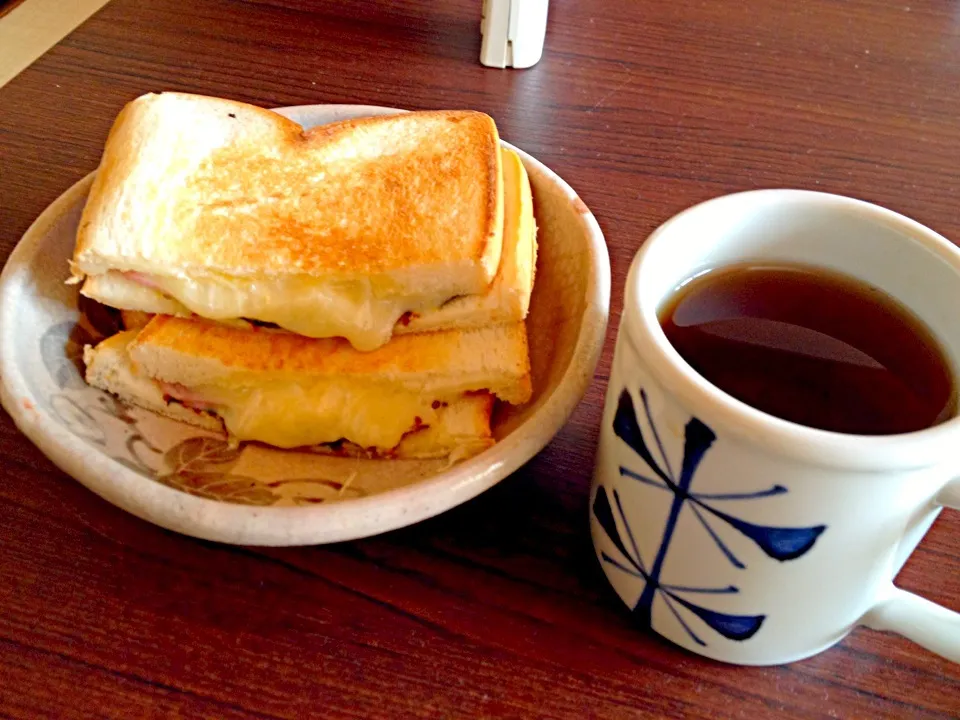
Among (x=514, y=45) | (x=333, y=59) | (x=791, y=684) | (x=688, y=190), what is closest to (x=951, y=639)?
(x=791, y=684)

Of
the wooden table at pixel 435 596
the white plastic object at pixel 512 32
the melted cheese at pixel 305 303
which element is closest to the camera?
the wooden table at pixel 435 596

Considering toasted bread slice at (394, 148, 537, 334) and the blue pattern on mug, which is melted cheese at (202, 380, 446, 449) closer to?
toasted bread slice at (394, 148, 537, 334)

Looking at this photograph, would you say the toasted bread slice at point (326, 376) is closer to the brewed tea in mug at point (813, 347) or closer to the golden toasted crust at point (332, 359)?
the golden toasted crust at point (332, 359)

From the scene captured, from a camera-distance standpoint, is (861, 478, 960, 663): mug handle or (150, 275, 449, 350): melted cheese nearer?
(861, 478, 960, 663): mug handle

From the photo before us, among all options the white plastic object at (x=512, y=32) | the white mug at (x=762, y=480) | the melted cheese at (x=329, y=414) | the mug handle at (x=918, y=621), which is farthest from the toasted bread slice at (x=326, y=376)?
the white plastic object at (x=512, y=32)

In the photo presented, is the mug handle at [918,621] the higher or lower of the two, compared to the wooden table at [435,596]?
higher

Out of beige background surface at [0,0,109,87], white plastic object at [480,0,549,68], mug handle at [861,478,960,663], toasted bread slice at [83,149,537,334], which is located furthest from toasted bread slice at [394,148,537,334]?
beige background surface at [0,0,109,87]

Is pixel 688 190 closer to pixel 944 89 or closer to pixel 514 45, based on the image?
pixel 514 45
